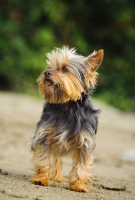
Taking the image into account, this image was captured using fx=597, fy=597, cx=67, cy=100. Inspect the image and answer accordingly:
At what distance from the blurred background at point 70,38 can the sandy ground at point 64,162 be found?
592 centimetres

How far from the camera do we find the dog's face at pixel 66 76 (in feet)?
21.5

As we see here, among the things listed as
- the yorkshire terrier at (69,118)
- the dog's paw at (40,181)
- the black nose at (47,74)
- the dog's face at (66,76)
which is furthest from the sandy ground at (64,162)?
the black nose at (47,74)

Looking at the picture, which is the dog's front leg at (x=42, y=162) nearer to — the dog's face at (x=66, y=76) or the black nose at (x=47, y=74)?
the dog's face at (x=66, y=76)

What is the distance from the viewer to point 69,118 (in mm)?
6809

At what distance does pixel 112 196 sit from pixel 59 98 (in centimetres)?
123

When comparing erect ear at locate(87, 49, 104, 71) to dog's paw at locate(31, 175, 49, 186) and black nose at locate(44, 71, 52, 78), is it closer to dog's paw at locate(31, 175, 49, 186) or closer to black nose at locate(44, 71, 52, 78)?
black nose at locate(44, 71, 52, 78)

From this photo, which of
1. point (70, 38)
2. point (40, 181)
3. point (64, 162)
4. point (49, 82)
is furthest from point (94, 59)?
point (70, 38)

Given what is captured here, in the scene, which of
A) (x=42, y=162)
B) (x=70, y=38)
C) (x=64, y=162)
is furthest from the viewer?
(x=70, y=38)

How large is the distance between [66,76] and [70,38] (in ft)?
70.5

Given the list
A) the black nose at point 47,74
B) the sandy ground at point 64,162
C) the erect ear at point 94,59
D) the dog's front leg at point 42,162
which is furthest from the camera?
the erect ear at point 94,59

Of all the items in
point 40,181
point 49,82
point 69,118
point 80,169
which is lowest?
point 40,181

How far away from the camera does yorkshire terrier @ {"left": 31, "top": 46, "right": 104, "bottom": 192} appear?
6.61 meters

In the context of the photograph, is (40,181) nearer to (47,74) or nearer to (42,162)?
(42,162)

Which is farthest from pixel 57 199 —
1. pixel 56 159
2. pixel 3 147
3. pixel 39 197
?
pixel 3 147
